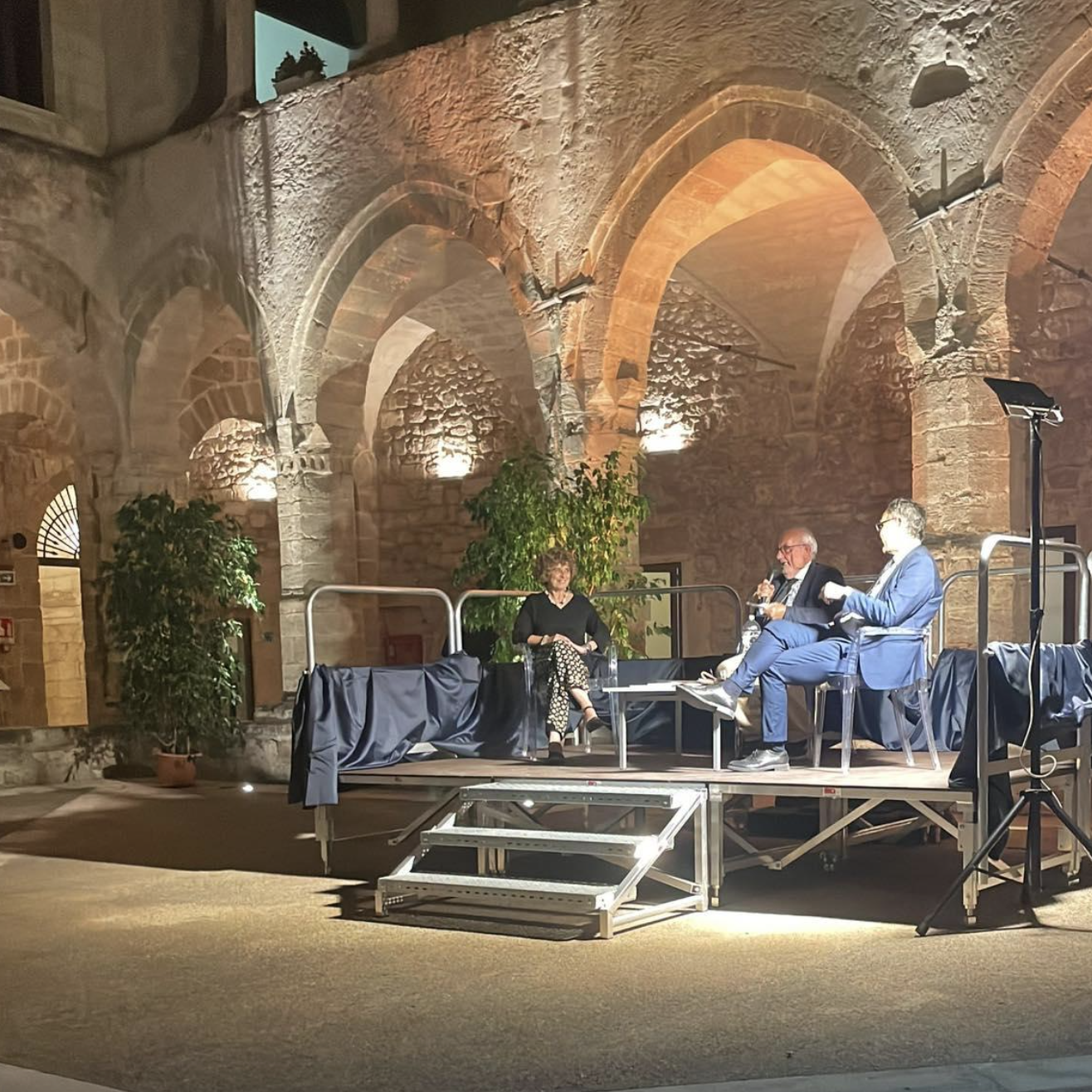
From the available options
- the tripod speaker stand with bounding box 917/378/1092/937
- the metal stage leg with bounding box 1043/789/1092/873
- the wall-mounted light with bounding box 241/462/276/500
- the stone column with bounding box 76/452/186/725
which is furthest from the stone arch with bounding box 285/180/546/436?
the metal stage leg with bounding box 1043/789/1092/873

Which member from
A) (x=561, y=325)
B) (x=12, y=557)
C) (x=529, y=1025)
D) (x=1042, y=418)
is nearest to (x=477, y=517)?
(x=561, y=325)

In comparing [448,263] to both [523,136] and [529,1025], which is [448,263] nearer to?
[523,136]

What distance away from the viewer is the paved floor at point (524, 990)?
3.56 m

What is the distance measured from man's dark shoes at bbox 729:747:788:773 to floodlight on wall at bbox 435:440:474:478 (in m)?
9.27

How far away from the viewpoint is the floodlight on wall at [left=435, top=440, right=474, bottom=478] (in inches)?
578

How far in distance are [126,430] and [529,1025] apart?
9.01 m

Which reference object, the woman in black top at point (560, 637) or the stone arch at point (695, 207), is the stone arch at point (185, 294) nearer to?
the stone arch at point (695, 207)

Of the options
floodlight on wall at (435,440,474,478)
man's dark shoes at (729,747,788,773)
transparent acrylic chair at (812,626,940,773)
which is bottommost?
man's dark shoes at (729,747,788,773)

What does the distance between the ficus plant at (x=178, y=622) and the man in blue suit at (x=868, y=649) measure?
19.9 feet

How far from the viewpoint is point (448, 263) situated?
11672 millimetres

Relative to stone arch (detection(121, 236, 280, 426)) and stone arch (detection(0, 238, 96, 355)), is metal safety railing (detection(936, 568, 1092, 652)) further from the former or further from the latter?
stone arch (detection(0, 238, 96, 355))

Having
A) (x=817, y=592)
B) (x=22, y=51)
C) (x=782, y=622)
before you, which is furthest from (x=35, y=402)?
(x=782, y=622)

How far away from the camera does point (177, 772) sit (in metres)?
10.8

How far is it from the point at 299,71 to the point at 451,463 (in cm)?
491
